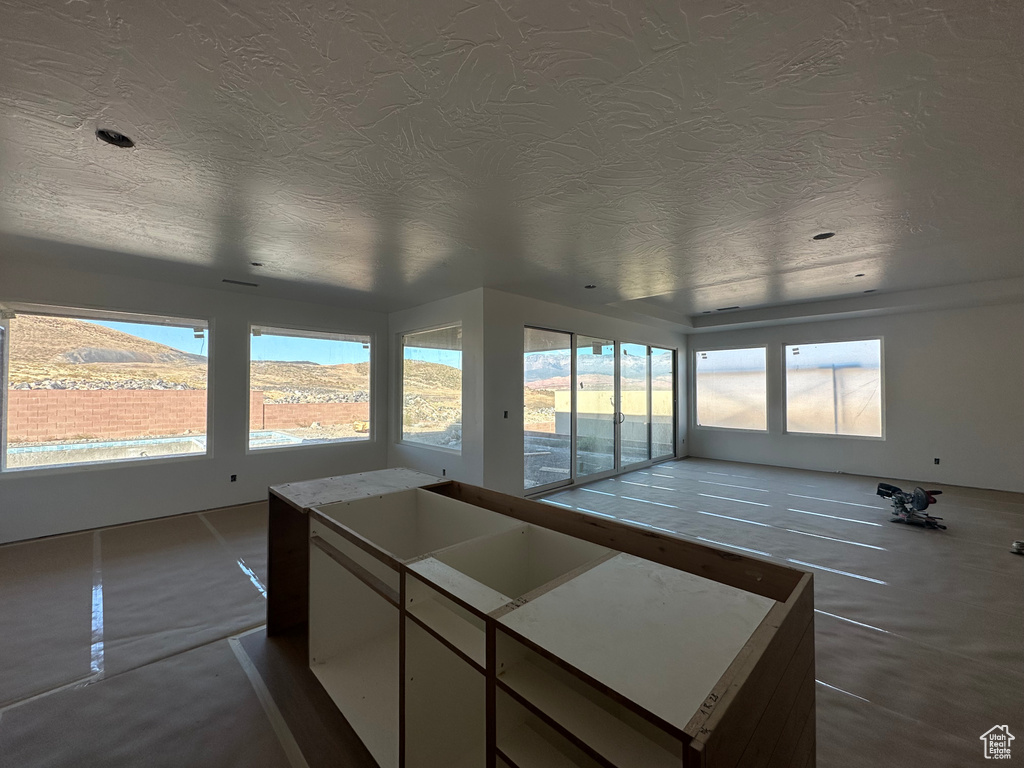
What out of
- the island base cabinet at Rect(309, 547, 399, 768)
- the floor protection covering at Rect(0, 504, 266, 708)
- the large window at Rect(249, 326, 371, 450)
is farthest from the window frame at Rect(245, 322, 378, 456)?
the island base cabinet at Rect(309, 547, 399, 768)

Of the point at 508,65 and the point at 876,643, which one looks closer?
the point at 508,65

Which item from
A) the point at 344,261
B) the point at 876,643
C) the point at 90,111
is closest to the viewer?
the point at 90,111

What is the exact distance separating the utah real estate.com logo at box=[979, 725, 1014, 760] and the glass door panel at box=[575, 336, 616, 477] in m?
4.37

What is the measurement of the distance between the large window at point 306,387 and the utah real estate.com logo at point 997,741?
6.27m

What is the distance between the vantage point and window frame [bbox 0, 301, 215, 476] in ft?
12.3

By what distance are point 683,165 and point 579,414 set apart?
13.4ft

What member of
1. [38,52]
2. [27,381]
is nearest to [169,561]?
[27,381]

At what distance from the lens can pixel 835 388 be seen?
6605mm

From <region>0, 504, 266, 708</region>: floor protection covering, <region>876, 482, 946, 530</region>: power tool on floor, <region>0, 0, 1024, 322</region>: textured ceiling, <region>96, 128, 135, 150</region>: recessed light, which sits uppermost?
<region>0, 0, 1024, 322</region>: textured ceiling

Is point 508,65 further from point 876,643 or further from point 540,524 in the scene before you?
point 876,643

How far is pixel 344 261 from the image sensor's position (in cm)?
378

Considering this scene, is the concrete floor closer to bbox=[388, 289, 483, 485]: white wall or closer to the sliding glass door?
the sliding glass door

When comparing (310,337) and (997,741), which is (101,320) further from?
(997,741)

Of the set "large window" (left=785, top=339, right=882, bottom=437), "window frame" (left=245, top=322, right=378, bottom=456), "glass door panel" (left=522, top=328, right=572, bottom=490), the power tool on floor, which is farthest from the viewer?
"large window" (left=785, top=339, right=882, bottom=437)
